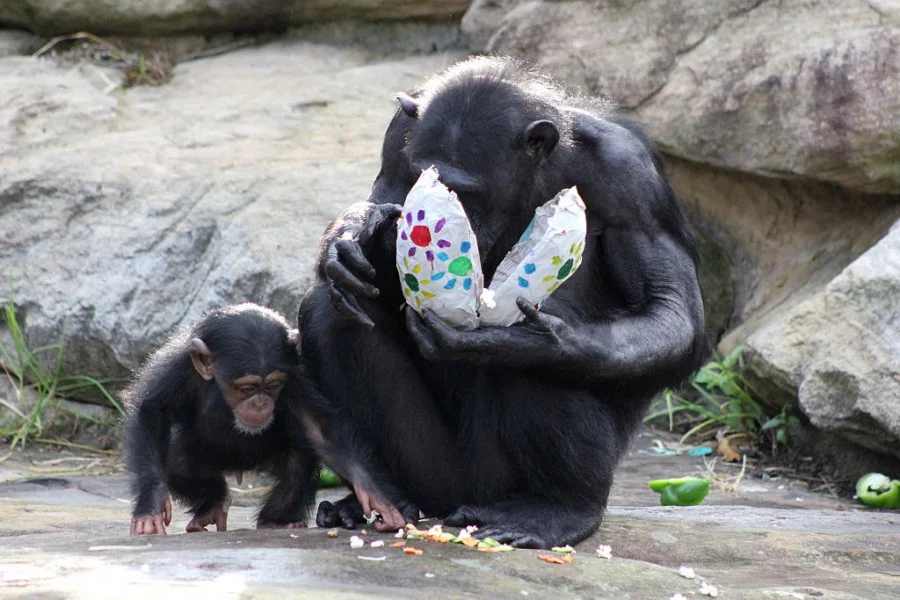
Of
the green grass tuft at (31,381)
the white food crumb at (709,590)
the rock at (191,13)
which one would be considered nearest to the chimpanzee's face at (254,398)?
the white food crumb at (709,590)

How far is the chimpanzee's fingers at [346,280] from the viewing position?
447 cm

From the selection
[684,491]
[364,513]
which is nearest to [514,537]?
[364,513]

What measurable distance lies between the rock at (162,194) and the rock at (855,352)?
2922 millimetres

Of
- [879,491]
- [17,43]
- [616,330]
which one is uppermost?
[17,43]

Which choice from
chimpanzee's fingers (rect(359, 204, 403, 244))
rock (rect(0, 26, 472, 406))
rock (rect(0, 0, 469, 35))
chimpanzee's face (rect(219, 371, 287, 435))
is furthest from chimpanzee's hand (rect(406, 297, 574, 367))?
rock (rect(0, 0, 469, 35))

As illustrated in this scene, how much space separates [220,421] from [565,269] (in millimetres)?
1705

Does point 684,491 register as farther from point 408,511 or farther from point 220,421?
point 220,421

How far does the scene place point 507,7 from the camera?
947 cm

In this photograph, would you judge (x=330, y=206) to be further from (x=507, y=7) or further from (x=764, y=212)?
(x=764, y=212)

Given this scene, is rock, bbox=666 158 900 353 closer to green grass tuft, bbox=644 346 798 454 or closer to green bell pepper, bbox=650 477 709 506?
green grass tuft, bbox=644 346 798 454

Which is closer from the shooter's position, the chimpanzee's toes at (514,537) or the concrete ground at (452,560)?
the concrete ground at (452,560)

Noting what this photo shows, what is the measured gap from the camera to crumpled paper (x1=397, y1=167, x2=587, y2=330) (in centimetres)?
420

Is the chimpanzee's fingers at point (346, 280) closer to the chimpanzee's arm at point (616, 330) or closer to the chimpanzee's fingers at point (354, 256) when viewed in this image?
the chimpanzee's fingers at point (354, 256)

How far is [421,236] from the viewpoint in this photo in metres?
4.21
